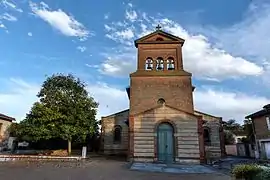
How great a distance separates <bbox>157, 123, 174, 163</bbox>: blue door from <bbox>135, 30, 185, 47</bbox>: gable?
1058 centimetres

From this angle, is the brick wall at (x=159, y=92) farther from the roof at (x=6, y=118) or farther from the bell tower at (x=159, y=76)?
the roof at (x=6, y=118)

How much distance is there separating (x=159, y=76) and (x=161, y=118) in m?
6.68

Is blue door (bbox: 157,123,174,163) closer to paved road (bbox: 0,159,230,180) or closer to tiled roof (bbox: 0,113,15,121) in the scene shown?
paved road (bbox: 0,159,230,180)

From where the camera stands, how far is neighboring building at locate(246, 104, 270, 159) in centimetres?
2409

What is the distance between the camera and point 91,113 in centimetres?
2517

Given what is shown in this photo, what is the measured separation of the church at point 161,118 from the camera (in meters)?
19.4

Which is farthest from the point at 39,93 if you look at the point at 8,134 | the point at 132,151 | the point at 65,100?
the point at 132,151

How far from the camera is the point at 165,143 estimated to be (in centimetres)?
1969

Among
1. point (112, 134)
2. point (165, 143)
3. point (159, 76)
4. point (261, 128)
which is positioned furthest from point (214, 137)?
point (112, 134)

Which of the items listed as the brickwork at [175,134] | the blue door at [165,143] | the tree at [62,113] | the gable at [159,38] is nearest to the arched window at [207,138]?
the brickwork at [175,134]

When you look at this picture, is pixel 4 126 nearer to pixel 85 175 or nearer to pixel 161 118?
pixel 161 118

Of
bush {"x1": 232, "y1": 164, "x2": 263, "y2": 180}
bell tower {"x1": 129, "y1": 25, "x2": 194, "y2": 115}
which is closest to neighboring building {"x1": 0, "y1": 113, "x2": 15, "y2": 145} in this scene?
bell tower {"x1": 129, "y1": 25, "x2": 194, "y2": 115}

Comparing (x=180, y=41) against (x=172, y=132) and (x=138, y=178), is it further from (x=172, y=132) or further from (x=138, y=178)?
(x=138, y=178)

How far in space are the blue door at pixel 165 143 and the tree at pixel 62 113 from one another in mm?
7891
